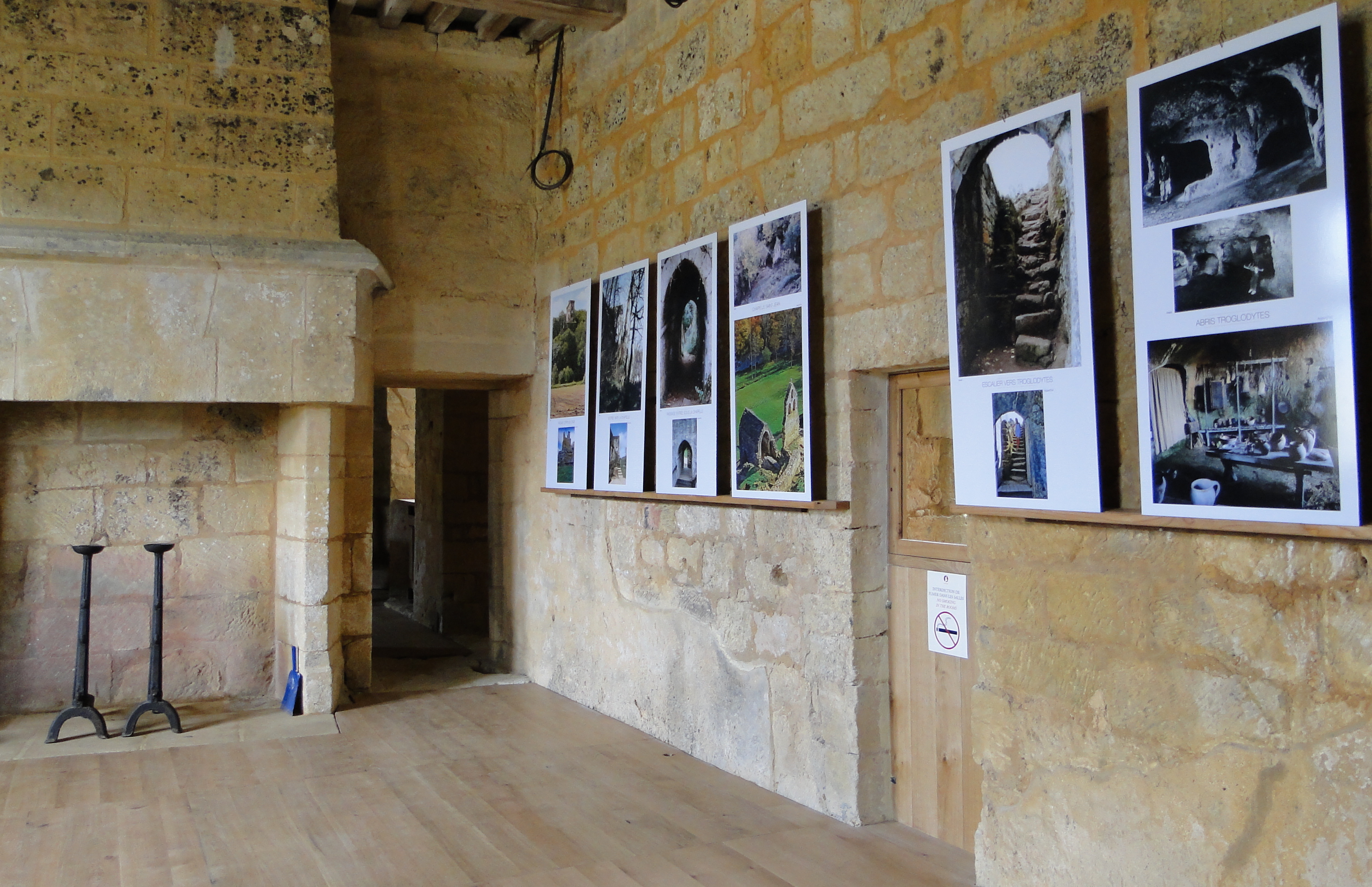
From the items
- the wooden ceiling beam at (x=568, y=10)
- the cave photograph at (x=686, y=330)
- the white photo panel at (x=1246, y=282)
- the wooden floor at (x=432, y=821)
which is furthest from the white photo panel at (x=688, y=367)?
the white photo panel at (x=1246, y=282)

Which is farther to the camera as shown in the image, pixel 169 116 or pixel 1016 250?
pixel 169 116

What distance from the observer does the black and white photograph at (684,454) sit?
414 centimetres

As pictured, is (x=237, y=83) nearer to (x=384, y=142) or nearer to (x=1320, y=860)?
(x=384, y=142)

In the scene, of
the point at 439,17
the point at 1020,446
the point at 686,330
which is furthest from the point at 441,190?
the point at 1020,446

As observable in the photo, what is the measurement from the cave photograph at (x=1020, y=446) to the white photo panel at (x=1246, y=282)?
28cm

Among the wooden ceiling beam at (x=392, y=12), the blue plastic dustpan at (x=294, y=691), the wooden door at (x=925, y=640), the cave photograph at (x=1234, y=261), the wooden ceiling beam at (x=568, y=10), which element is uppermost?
the wooden ceiling beam at (x=392, y=12)

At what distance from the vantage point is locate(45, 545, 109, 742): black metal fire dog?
4.45m

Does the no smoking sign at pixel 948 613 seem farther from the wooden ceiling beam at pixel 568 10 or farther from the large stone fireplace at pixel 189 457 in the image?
the wooden ceiling beam at pixel 568 10

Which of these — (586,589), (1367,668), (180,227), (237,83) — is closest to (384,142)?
(237,83)

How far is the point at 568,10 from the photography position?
16.2ft

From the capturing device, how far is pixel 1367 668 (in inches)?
77.7

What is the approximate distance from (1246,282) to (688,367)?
2.39 meters

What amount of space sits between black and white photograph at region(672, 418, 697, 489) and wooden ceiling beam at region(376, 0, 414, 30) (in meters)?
2.85

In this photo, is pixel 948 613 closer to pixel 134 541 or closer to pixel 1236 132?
pixel 1236 132
